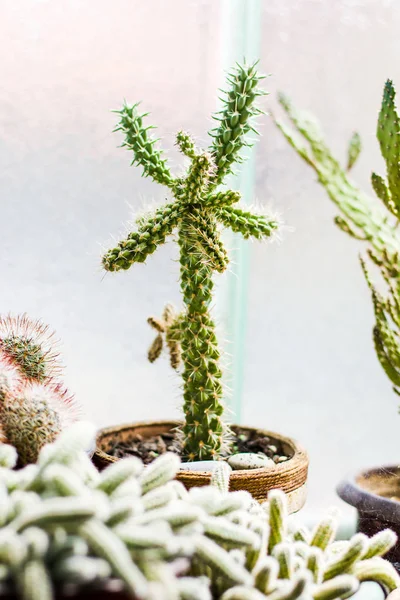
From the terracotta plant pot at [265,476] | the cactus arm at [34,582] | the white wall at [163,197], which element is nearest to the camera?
the cactus arm at [34,582]

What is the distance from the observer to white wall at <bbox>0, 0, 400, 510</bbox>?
1168mm

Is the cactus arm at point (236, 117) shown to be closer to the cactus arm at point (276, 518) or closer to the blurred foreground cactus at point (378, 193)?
the blurred foreground cactus at point (378, 193)

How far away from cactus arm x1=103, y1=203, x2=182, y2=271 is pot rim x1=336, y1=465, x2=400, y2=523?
1.72ft

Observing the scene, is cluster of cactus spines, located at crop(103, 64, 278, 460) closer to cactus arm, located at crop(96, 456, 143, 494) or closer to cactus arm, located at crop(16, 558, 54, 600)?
cactus arm, located at crop(96, 456, 143, 494)

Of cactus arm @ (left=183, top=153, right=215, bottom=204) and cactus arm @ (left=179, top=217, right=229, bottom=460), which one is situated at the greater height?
cactus arm @ (left=183, top=153, right=215, bottom=204)

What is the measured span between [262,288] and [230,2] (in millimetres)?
615

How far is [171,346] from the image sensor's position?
120cm

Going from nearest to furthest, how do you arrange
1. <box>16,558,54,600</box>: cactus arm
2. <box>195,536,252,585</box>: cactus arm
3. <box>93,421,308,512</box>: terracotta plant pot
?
<box>16,558,54,600</box>: cactus arm
<box>195,536,252,585</box>: cactus arm
<box>93,421,308,512</box>: terracotta plant pot

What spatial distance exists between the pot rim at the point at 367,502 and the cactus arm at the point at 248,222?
45 centimetres

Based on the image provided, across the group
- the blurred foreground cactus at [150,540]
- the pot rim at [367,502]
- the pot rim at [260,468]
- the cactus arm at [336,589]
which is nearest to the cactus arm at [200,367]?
the pot rim at [260,468]

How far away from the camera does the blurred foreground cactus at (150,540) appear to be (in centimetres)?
50

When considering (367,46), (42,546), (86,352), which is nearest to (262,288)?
(86,352)

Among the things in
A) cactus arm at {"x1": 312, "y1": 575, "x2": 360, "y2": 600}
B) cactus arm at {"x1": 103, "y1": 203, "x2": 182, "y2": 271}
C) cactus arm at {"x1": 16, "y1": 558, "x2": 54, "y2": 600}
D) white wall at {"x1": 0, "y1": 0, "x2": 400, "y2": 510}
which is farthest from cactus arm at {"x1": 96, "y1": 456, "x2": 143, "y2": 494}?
white wall at {"x1": 0, "y1": 0, "x2": 400, "y2": 510}

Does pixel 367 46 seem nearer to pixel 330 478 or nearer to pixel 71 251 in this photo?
pixel 71 251
